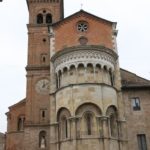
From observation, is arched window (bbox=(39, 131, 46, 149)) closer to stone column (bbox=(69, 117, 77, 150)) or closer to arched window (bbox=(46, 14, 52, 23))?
stone column (bbox=(69, 117, 77, 150))

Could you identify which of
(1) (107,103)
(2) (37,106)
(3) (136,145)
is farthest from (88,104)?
(2) (37,106)

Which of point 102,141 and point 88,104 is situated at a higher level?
point 88,104

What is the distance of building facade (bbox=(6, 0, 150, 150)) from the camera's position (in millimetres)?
23438

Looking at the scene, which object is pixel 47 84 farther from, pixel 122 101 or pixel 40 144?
pixel 122 101

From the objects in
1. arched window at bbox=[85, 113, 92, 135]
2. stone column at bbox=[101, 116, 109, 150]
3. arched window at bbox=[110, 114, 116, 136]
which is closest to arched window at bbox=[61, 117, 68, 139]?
arched window at bbox=[85, 113, 92, 135]

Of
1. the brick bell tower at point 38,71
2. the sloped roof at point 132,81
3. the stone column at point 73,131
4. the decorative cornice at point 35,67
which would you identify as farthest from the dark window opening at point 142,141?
the decorative cornice at point 35,67

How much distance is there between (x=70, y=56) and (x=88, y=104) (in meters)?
4.41

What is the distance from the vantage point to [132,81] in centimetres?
2880

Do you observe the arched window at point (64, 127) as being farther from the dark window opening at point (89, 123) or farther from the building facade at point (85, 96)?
the dark window opening at point (89, 123)

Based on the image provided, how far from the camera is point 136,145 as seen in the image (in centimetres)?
2536

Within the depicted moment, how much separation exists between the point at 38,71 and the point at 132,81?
9.41 metres

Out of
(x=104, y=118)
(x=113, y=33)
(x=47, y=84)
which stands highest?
(x=113, y=33)

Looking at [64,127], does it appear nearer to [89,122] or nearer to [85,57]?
[89,122]

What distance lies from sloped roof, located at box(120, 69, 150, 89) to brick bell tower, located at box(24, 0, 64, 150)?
7528 millimetres
